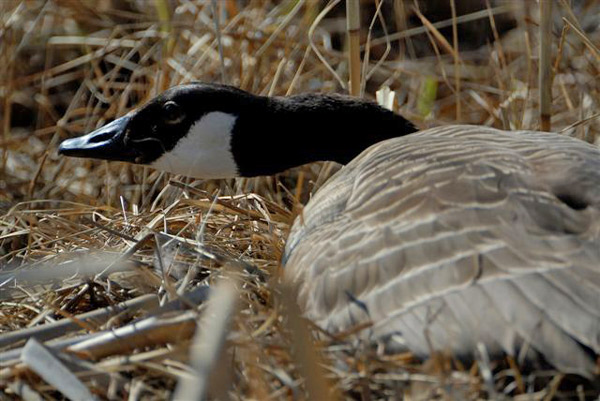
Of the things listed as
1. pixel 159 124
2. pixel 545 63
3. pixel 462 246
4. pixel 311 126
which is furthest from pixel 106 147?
pixel 462 246

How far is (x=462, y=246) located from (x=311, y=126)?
1651 millimetres

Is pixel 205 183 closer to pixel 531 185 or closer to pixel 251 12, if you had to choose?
pixel 251 12

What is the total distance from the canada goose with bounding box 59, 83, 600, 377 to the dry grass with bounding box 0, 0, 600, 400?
0.09 meters

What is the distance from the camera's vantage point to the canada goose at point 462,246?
256 centimetres

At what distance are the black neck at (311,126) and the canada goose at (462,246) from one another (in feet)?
1.09

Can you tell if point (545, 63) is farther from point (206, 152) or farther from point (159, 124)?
point (159, 124)

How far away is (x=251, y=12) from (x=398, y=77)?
3.38 feet

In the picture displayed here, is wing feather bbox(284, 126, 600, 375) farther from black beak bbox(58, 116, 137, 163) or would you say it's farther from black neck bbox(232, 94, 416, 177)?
black beak bbox(58, 116, 137, 163)

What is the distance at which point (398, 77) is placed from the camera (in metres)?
6.35

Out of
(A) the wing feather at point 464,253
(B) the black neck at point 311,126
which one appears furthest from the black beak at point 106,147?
(A) the wing feather at point 464,253

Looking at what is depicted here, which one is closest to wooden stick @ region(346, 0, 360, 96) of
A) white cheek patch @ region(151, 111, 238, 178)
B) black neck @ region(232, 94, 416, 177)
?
black neck @ region(232, 94, 416, 177)

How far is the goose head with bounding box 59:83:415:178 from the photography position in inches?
169

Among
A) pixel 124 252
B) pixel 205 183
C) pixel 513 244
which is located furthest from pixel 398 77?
pixel 513 244

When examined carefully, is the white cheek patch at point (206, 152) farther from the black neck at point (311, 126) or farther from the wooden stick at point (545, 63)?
the wooden stick at point (545, 63)
